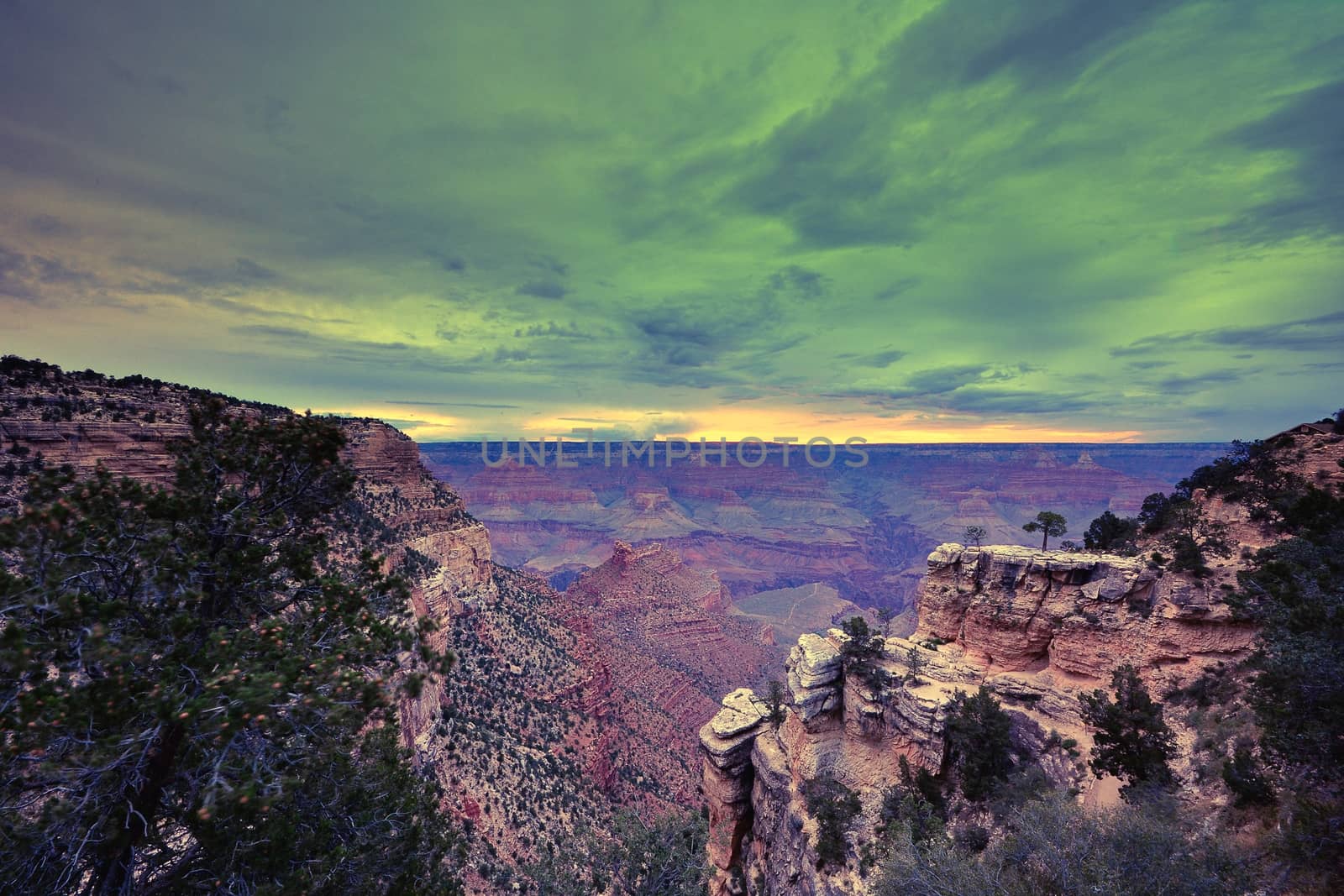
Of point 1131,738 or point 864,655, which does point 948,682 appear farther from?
point 1131,738

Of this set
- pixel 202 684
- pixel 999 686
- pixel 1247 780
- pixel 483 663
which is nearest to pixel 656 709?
pixel 483 663

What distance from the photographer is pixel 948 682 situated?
22.4 m

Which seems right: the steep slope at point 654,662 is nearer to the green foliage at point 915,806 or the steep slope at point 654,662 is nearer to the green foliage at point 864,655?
the green foliage at point 864,655

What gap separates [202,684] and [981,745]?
77.4 feet

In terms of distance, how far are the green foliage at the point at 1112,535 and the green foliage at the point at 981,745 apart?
13.3 metres

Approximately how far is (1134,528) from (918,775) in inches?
840

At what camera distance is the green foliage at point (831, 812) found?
725 inches

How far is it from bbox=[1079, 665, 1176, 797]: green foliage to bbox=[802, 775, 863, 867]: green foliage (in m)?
8.81

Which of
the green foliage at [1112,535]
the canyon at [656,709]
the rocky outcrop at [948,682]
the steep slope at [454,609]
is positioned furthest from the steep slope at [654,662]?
the green foliage at [1112,535]

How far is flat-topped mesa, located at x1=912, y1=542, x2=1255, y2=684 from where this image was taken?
17859mm

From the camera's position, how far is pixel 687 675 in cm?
6519

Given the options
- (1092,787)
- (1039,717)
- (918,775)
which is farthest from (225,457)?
(1039,717)

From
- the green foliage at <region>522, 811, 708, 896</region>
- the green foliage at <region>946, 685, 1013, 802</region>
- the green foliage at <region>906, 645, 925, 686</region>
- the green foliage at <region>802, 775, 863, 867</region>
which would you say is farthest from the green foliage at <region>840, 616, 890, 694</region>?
the green foliage at <region>522, 811, 708, 896</region>

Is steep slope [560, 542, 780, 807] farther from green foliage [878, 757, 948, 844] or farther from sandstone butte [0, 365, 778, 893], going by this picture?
green foliage [878, 757, 948, 844]
